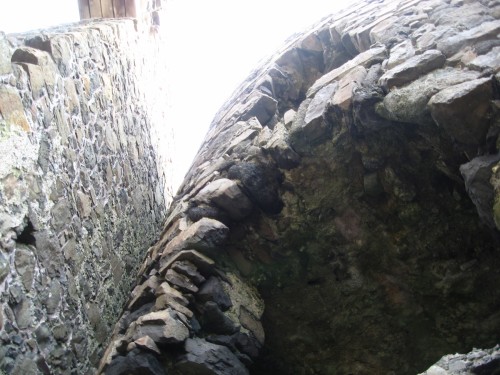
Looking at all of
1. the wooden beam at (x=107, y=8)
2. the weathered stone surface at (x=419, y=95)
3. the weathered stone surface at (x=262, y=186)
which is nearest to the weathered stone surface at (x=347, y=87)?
the weathered stone surface at (x=419, y=95)

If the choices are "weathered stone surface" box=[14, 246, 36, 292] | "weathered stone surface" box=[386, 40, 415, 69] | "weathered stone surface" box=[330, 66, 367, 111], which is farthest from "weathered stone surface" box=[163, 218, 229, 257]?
"weathered stone surface" box=[386, 40, 415, 69]

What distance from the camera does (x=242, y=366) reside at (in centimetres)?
268

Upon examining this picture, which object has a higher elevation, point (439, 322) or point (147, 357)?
point (147, 357)

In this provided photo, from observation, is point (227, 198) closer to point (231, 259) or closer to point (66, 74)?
point (231, 259)

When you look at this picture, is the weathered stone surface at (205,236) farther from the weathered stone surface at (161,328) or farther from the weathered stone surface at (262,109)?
the weathered stone surface at (262,109)

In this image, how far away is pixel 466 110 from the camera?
2186 millimetres

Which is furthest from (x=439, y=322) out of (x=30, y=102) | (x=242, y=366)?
(x=30, y=102)

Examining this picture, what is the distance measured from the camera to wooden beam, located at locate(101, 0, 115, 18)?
17.9ft

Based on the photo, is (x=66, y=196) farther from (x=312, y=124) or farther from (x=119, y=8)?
(x=119, y=8)

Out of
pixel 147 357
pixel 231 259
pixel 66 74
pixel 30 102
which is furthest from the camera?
pixel 66 74

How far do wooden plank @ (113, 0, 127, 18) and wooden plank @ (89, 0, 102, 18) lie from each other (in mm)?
184

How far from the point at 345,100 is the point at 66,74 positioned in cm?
207

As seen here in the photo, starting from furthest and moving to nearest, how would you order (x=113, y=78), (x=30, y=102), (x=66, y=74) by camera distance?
(x=113, y=78), (x=66, y=74), (x=30, y=102)

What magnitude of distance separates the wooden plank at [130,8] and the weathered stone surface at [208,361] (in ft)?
14.8
